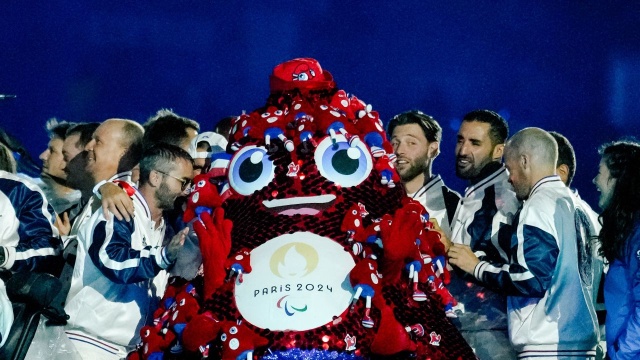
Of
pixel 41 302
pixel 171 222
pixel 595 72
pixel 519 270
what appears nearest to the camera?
pixel 41 302

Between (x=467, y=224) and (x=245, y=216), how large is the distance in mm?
1355

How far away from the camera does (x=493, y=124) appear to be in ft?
15.0

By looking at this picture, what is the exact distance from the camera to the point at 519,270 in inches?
148

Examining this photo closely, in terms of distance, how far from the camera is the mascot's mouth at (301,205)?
3.15 metres

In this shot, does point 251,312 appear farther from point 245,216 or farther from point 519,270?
point 519,270

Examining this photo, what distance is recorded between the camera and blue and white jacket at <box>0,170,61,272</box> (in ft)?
12.4

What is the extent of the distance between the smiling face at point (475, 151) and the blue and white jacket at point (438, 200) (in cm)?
10

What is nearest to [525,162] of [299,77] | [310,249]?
[299,77]

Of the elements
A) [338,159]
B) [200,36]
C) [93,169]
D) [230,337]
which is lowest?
[230,337]

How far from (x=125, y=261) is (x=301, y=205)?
2.47 feet

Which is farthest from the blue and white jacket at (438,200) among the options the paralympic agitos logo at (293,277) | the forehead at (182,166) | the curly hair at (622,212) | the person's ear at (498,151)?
the paralympic agitos logo at (293,277)

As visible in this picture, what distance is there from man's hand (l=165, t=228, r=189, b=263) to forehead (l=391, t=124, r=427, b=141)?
54.9 inches

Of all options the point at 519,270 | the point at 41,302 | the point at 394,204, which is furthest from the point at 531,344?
the point at 41,302

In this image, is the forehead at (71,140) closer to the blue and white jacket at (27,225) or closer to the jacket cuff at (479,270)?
the blue and white jacket at (27,225)
